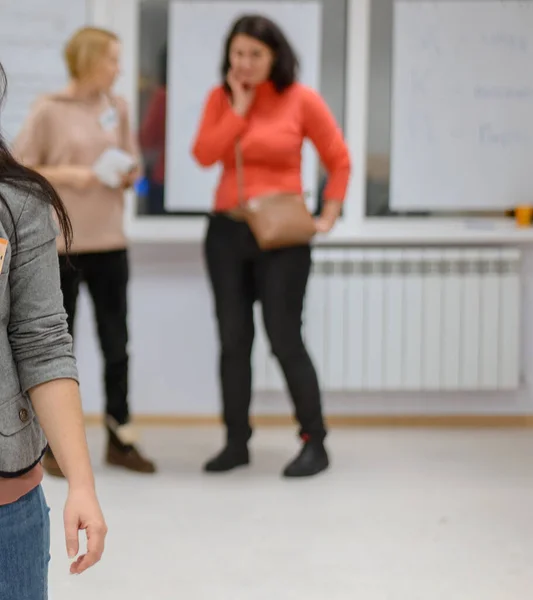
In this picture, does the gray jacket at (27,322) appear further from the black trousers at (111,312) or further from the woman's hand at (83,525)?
the black trousers at (111,312)

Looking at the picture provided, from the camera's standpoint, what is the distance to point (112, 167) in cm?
288

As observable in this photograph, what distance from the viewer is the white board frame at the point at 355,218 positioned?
3.78 meters

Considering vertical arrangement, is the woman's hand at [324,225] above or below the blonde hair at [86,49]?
below

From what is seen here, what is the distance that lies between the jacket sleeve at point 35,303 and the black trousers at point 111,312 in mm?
1931

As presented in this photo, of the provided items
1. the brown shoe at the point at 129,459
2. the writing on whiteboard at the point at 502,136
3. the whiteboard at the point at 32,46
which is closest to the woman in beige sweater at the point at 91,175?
the brown shoe at the point at 129,459

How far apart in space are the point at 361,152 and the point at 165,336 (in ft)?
3.34

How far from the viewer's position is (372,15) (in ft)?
12.7

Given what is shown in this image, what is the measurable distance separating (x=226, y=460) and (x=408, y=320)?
1068mm

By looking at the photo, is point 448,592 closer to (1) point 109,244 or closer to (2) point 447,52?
(1) point 109,244

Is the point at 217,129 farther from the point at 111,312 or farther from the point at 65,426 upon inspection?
the point at 65,426

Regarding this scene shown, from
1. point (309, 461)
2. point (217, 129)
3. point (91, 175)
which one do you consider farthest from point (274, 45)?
point (309, 461)

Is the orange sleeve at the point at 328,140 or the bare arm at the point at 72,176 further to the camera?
the orange sleeve at the point at 328,140

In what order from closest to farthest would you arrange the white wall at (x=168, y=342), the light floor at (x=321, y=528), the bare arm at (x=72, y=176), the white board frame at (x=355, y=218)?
the light floor at (x=321, y=528), the bare arm at (x=72, y=176), the white board frame at (x=355, y=218), the white wall at (x=168, y=342)

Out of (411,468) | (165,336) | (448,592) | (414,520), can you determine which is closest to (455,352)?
(411,468)
